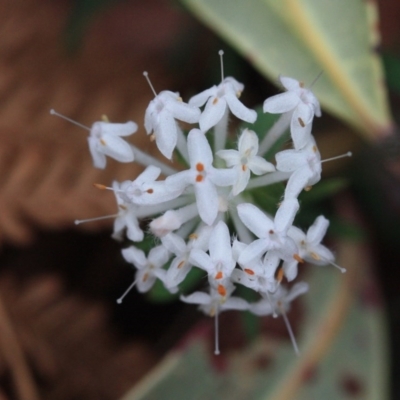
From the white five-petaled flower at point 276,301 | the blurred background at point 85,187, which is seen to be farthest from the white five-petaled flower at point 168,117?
the blurred background at point 85,187

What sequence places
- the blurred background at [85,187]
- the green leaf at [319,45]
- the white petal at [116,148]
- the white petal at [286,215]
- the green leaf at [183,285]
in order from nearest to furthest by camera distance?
the white petal at [286,215]
the white petal at [116,148]
the green leaf at [183,285]
the green leaf at [319,45]
the blurred background at [85,187]

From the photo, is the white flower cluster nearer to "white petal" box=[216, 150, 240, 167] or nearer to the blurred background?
"white petal" box=[216, 150, 240, 167]

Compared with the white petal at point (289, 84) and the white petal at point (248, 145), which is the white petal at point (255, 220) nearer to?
the white petal at point (248, 145)

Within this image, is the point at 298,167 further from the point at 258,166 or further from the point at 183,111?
the point at 183,111

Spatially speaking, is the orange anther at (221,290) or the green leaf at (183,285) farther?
the green leaf at (183,285)

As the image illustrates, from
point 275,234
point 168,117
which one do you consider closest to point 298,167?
point 275,234

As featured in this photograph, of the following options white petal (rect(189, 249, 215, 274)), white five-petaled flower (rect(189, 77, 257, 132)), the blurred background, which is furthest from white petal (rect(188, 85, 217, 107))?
the blurred background

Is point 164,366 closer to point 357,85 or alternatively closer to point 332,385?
point 332,385
